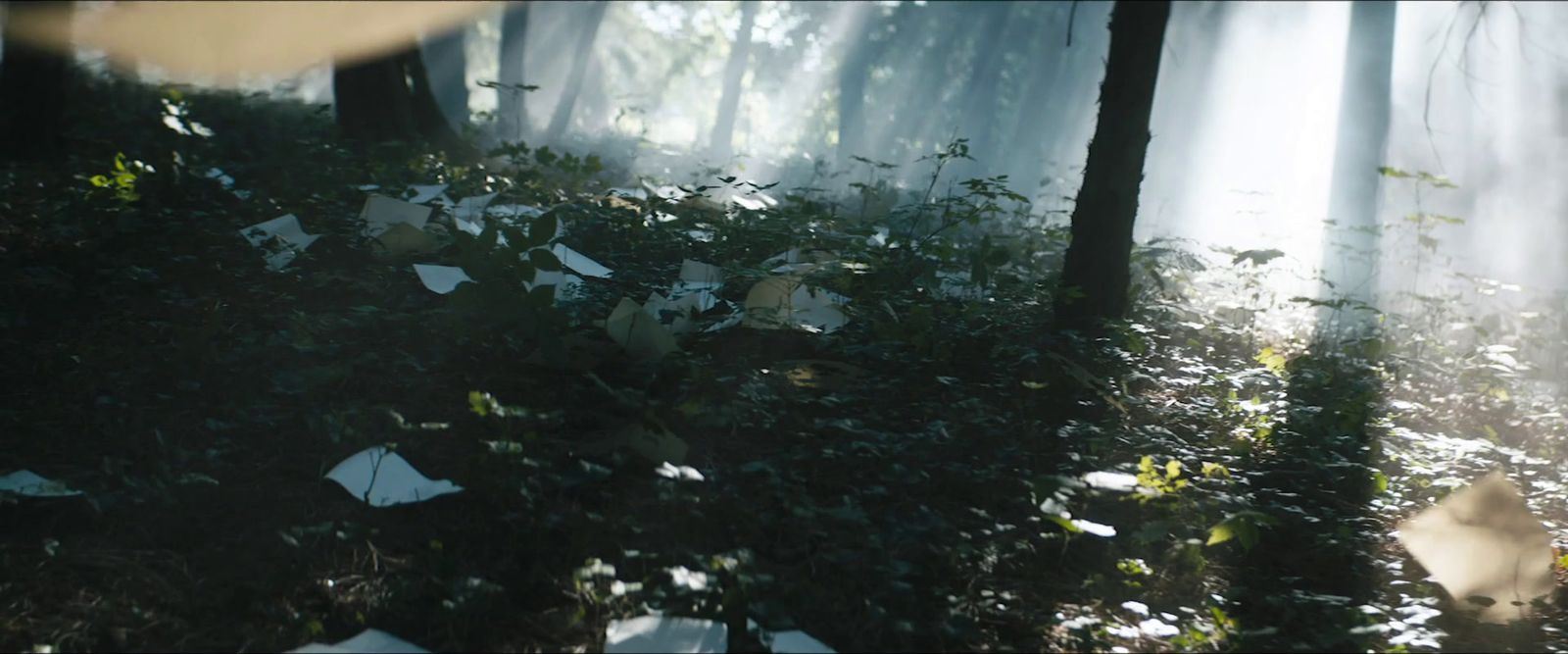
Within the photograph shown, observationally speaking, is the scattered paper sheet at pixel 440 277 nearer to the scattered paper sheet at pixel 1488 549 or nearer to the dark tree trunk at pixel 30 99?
the scattered paper sheet at pixel 1488 549

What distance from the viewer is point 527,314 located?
14.1ft

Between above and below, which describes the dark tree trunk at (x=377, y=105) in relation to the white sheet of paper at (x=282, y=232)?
above

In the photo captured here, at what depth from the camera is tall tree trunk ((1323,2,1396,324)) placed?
1452cm

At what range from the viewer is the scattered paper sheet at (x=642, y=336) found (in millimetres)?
4266

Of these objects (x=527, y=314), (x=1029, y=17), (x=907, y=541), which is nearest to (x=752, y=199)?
(x=527, y=314)

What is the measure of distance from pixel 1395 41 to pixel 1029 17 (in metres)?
28.2

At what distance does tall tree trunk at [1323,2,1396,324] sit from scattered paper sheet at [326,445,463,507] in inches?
538

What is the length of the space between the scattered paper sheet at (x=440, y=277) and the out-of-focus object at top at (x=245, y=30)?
6622mm

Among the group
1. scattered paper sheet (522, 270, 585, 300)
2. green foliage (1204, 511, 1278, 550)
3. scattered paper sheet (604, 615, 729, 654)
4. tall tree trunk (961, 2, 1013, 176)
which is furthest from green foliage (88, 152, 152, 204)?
tall tree trunk (961, 2, 1013, 176)

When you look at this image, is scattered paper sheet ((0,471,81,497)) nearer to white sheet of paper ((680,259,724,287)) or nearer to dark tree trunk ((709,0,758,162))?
white sheet of paper ((680,259,724,287))

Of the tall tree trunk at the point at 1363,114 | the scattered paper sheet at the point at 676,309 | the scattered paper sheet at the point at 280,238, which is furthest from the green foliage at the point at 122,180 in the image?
the tall tree trunk at the point at 1363,114

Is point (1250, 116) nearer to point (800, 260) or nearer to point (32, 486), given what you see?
point (800, 260)

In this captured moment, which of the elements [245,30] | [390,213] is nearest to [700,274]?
[390,213]

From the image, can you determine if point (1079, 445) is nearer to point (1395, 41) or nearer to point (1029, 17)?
point (1395, 41)
